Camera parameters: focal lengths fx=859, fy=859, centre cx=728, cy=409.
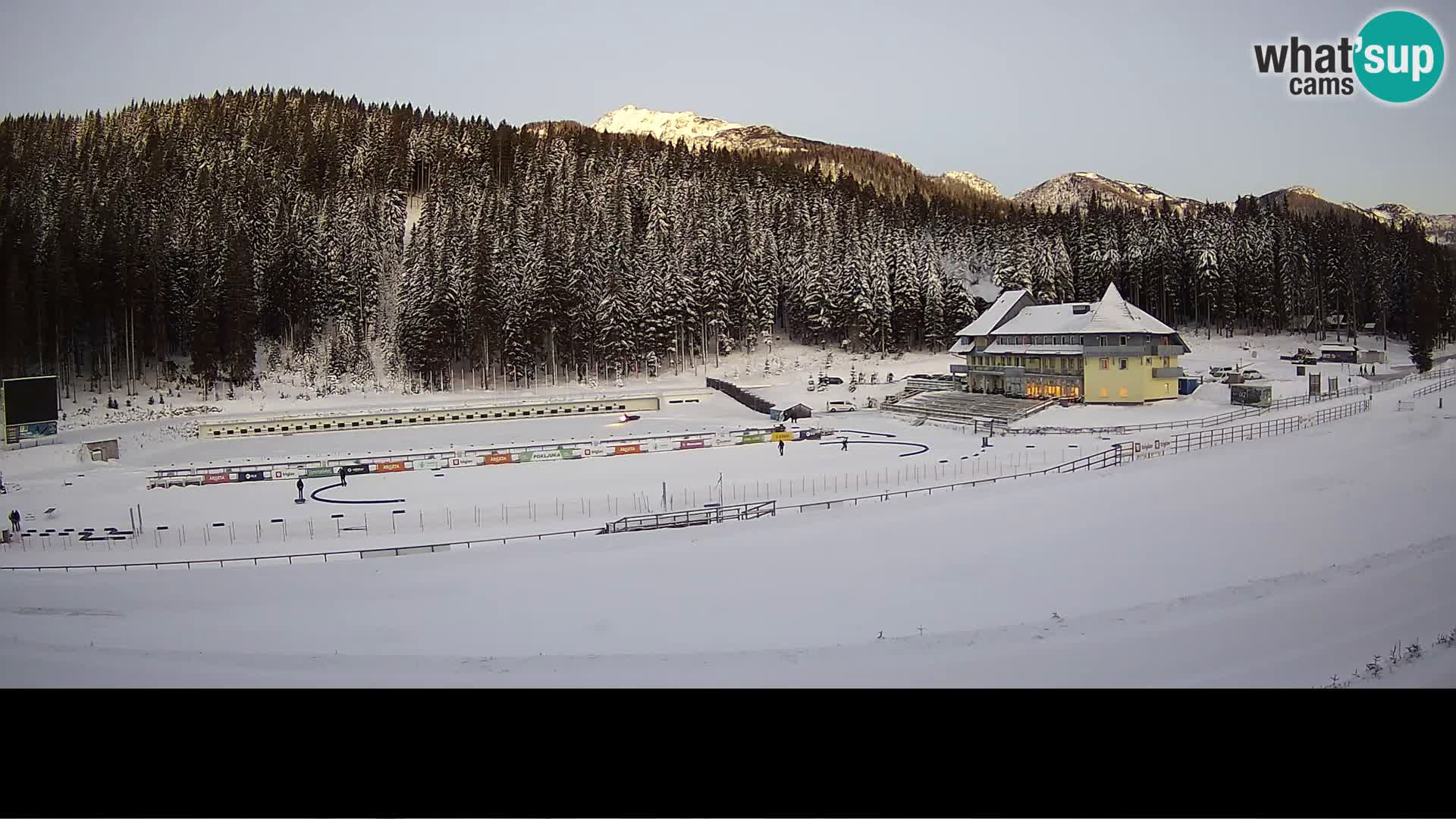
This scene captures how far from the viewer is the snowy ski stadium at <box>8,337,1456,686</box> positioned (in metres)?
9.37

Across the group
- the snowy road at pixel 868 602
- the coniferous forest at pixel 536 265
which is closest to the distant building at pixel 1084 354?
the coniferous forest at pixel 536 265

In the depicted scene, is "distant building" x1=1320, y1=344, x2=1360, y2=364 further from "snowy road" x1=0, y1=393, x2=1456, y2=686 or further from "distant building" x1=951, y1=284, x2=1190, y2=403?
"snowy road" x1=0, y1=393, x2=1456, y2=686

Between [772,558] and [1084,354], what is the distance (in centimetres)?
2848

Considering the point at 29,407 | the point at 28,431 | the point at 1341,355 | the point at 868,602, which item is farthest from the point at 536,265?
the point at 868,602

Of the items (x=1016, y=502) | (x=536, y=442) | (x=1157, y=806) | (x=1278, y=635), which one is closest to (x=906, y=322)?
(x=536, y=442)

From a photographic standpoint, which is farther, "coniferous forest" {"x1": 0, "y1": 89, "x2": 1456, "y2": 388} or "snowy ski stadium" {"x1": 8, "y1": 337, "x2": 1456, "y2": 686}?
"coniferous forest" {"x1": 0, "y1": 89, "x2": 1456, "y2": 388}

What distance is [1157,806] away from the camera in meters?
3.60

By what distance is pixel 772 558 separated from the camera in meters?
15.3

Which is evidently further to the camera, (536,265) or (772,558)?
(536,265)

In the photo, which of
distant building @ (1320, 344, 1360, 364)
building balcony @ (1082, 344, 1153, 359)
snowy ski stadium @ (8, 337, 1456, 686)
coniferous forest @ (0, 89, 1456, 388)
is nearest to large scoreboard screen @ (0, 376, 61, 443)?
snowy ski stadium @ (8, 337, 1456, 686)

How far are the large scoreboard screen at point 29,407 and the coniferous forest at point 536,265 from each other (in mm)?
12061

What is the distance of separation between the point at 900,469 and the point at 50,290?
46.8 meters

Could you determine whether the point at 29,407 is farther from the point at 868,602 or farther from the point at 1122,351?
the point at 1122,351

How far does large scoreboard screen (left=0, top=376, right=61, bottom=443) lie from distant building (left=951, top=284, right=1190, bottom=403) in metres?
41.1
